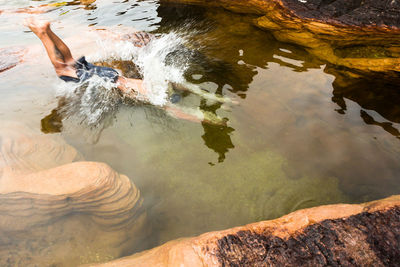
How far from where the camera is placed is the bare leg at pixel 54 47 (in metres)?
3.39

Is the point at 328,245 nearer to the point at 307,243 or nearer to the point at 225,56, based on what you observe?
the point at 307,243

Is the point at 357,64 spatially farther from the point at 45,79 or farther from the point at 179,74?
the point at 45,79

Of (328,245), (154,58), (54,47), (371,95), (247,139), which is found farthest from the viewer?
(154,58)

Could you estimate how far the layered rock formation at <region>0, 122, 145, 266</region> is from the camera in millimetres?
2215

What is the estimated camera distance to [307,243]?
1686 millimetres

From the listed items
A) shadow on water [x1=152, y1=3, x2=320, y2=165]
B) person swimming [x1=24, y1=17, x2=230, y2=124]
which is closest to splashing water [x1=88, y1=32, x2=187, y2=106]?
person swimming [x1=24, y1=17, x2=230, y2=124]

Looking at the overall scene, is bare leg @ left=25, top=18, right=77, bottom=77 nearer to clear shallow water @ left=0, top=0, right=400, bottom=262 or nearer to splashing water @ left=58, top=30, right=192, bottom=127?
splashing water @ left=58, top=30, right=192, bottom=127

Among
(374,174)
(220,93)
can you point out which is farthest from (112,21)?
(374,174)

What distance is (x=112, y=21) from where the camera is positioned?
22.6 feet

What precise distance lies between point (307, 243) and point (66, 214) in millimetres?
2350

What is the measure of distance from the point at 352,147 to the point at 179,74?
9.85ft

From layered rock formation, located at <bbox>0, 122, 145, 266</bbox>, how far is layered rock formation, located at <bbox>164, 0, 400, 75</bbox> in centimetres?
412

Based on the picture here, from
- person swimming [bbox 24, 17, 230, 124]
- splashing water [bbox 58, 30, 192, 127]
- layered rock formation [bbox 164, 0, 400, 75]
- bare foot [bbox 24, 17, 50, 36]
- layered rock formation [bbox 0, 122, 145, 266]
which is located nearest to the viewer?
layered rock formation [bbox 0, 122, 145, 266]

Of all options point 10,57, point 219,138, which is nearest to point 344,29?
point 219,138
